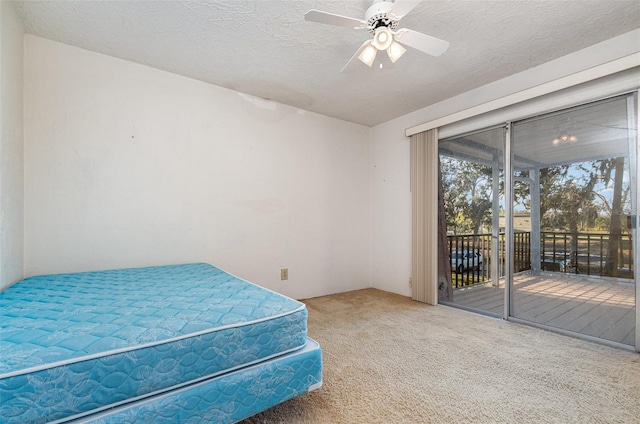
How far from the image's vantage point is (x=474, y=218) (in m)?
3.04

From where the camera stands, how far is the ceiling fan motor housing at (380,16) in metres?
1.54

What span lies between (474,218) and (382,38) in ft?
7.32

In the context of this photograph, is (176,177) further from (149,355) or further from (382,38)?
(382,38)

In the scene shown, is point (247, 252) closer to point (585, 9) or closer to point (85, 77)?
point (85, 77)

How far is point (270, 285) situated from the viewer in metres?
3.15

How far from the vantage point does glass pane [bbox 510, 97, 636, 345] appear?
2.10 m

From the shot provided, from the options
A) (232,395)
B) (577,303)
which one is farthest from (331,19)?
(577,303)

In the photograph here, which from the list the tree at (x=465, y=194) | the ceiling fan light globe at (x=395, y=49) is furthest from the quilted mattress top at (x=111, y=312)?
the tree at (x=465, y=194)

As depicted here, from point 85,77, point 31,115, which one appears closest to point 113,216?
point 31,115

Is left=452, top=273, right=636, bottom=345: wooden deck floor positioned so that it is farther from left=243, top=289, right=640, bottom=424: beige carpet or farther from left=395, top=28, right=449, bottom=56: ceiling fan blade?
left=395, top=28, right=449, bottom=56: ceiling fan blade

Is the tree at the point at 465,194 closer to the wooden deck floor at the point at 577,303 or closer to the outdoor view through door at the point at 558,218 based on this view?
the outdoor view through door at the point at 558,218

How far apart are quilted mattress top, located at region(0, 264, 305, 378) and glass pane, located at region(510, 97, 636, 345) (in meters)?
2.38

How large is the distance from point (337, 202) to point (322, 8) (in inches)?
90.2

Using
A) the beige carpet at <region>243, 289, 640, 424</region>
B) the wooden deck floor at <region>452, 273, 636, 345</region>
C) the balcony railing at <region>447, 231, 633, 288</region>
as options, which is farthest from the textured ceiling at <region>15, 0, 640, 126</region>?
the beige carpet at <region>243, 289, 640, 424</region>
